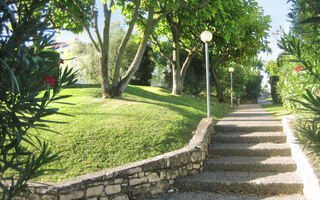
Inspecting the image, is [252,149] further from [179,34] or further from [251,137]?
[179,34]

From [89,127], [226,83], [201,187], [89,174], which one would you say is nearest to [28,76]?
[89,174]

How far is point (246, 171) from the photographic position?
580 cm

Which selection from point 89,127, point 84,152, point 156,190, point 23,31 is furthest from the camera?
point 89,127

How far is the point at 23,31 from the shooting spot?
2072 millimetres

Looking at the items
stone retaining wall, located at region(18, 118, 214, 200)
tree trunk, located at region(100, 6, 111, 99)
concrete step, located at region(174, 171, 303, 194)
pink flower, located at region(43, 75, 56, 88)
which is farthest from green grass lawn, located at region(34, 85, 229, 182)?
pink flower, located at region(43, 75, 56, 88)

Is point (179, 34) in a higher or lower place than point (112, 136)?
higher

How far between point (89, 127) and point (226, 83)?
22.1 metres

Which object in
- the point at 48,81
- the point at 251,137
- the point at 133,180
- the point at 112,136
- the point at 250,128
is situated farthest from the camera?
the point at 250,128

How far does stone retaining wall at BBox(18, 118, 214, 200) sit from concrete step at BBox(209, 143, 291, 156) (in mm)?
645

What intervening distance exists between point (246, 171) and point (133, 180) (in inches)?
96.5

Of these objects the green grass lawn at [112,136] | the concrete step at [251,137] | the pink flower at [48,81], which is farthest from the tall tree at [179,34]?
the pink flower at [48,81]

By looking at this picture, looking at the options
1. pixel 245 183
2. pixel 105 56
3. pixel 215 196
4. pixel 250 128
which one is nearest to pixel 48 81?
pixel 215 196

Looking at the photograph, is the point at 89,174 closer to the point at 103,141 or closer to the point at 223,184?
the point at 103,141

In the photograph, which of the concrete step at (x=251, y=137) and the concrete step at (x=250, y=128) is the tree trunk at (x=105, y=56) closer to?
the concrete step at (x=250, y=128)
